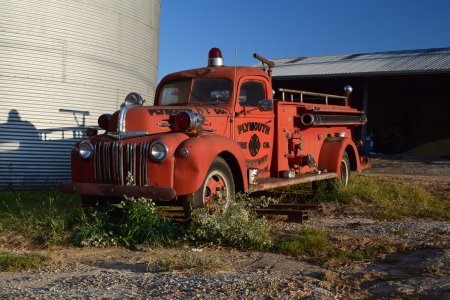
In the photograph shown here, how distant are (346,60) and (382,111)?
3.09 m

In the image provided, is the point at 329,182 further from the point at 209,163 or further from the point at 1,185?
the point at 1,185

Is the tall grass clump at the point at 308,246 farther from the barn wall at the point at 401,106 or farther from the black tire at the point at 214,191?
the barn wall at the point at 401,106

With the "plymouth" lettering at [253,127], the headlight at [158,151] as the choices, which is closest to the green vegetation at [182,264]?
the headlight at [158,151]

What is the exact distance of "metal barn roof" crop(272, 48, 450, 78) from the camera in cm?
2244

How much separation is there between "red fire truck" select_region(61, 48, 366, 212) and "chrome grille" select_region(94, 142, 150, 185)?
0.01 m

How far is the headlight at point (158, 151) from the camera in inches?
253

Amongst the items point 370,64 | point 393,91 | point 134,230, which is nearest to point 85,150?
point 134,230

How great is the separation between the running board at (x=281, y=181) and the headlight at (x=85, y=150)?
2.08 meters

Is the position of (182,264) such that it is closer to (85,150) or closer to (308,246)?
(308,246)

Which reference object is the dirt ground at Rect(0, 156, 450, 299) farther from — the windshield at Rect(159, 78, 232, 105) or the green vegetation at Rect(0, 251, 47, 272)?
the windshield at Rect(159, 78, 232, 105)

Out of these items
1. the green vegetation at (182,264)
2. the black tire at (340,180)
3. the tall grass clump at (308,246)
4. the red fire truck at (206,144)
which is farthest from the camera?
the black tire at (340,180)

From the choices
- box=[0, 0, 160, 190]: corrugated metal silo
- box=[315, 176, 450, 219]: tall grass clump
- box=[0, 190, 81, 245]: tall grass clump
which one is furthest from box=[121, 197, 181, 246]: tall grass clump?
box=[0, 0, 160, 190]: corrugated metal silo

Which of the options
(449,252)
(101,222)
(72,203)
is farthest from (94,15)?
(449,252)

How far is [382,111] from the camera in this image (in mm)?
27172
